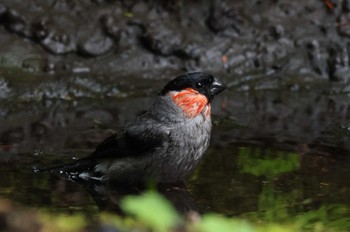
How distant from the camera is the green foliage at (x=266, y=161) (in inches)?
256

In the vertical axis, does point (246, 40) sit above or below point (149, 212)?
below

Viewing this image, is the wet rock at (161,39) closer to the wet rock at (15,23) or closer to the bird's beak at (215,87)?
the wet rock at (15,23)

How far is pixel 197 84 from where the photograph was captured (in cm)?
646

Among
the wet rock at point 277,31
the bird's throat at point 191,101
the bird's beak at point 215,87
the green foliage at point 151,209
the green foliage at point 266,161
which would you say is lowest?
the green foliage at point 266,161

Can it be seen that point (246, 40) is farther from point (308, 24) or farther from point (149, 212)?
point (149, 212)

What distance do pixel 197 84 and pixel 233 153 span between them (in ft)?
2.91

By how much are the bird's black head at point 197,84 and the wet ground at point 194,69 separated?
661 millimetres

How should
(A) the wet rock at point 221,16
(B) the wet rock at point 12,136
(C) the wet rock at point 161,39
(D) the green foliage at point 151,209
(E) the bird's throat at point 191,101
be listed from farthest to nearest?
(A) the wet rock at point 221,16 → (C) the wet rock at point 161,39 → (B) the wet rock at point 12,136 → (E) the bird's throat at point 191,101 → (D) the green foliage at point 151,209

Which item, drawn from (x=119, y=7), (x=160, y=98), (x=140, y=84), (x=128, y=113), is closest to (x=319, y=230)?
(x=160, y=98)

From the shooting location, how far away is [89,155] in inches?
263

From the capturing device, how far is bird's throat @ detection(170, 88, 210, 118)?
6324 mm

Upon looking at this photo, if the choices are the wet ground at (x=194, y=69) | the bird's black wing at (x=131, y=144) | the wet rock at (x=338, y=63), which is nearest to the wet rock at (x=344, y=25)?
the wet ground at (x=194, y=69)

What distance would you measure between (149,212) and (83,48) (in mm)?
7009

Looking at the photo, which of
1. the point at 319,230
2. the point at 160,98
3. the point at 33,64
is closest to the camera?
the point at 319,230
